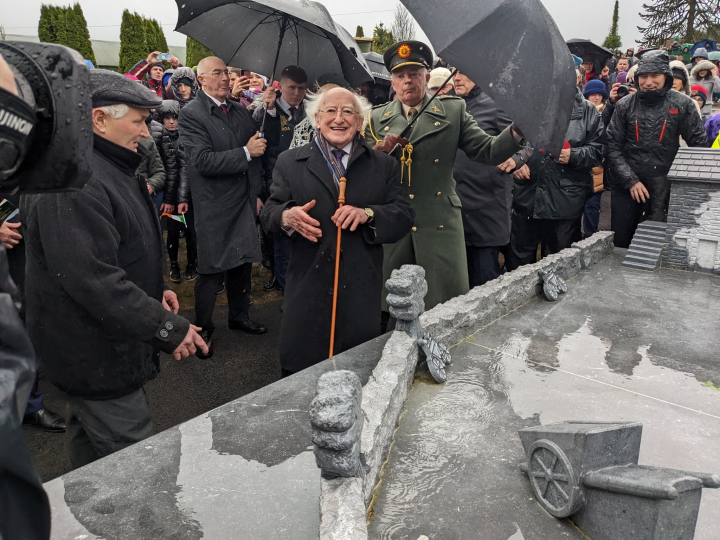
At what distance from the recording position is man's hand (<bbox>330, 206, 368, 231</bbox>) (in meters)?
3.17

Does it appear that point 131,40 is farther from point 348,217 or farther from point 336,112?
point 348,217

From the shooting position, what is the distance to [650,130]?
584cm

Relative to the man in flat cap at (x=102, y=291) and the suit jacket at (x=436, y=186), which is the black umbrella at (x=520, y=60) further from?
the man in flat cap at (x=102, y=291)

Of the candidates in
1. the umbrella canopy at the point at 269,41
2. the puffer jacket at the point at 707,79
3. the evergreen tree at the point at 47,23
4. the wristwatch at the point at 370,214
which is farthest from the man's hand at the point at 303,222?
the evergreen tree at the point at 47,23

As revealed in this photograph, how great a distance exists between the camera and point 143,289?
2.76 meters

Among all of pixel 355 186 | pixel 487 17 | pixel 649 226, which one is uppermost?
pixel 487 17

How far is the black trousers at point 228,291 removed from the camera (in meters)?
5.21

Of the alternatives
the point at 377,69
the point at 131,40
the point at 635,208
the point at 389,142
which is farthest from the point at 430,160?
the point at 131,40

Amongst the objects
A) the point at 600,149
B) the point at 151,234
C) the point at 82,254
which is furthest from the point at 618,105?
the point at 82,254

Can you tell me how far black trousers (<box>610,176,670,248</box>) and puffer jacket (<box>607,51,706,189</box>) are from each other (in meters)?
0.11

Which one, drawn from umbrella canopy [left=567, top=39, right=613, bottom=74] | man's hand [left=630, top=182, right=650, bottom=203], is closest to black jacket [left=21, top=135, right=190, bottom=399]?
man's hand [left=630, top=182, right=650, bottom=203]

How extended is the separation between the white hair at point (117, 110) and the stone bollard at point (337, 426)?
153cm

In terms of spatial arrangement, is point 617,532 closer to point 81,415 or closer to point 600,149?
point 81,415

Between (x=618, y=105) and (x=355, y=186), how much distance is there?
399 cm
